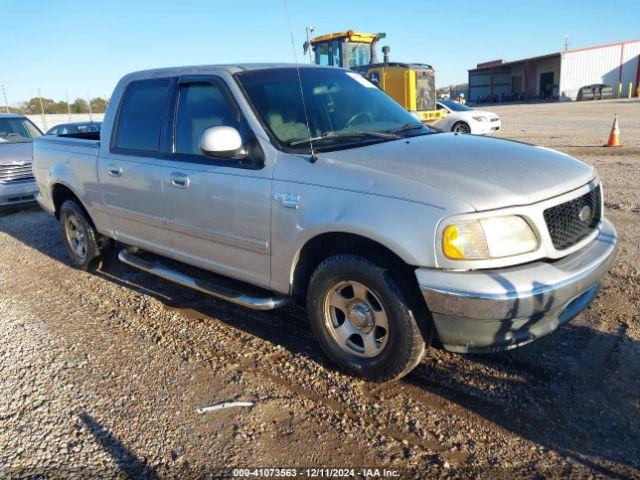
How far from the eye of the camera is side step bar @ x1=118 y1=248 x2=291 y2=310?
3549mm

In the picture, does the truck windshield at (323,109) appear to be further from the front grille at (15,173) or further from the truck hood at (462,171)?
the front grille at (15,173)

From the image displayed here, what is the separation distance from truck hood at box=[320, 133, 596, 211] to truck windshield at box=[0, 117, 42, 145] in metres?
9.21

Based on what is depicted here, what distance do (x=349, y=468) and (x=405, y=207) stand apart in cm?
136

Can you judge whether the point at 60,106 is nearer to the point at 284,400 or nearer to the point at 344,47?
the point at 344,47

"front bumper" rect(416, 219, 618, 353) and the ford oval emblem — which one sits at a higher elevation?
the ford oval emblem

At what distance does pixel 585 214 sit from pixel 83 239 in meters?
4.90

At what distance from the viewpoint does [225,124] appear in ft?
12.3

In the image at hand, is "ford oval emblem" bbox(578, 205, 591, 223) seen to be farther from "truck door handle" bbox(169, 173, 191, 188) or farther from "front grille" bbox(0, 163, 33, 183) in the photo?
"front grille" bbox(0, 163, 33, 183)

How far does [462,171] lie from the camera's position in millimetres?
2953

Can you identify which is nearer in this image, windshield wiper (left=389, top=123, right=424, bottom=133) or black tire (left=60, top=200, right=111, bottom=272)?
windshield wiper (left=389, top=123, right=424, bottom=133)

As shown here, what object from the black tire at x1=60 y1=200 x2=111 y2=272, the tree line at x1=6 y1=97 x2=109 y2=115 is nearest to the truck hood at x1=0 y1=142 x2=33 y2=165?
the black tire at x1=60 y1=200 x2=111 y2=272

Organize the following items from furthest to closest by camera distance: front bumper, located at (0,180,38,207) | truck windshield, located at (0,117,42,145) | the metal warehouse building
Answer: the metal warehouse building
truck windshield, located at (0,117,42,145)
front bumper, located at (0,180,38,207)

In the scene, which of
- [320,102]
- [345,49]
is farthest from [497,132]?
[320,102]

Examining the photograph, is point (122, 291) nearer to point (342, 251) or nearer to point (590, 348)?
point (342, 251)
